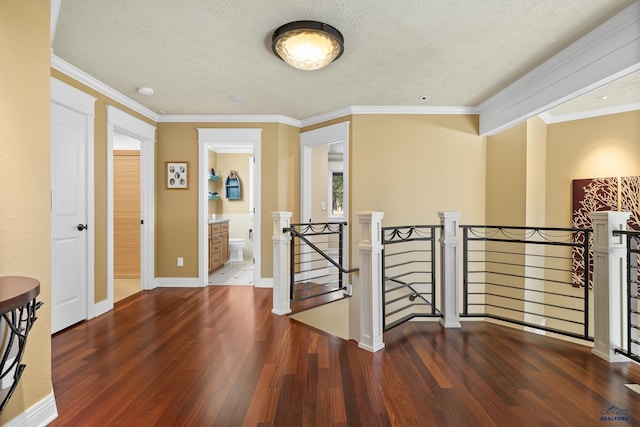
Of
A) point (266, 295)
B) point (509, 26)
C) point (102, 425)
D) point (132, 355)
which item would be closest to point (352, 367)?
point (102, 425)

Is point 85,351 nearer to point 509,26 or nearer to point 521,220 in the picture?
point 509,26

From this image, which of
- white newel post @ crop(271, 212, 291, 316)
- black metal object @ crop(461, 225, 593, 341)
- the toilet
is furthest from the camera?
the toilet

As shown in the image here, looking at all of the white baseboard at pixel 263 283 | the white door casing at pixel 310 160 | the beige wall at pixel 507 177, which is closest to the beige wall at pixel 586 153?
the beige wall at pixel 507 177

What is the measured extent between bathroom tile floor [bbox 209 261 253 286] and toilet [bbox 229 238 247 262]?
29 cm

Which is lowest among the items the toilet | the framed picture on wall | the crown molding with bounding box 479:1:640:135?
the toilet

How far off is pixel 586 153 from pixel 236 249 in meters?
6.02

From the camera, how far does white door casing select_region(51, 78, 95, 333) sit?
275 cm

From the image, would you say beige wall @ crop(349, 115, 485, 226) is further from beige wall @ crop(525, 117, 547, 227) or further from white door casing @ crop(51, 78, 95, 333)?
white door casing @ crop(51, 78, 95, 333)

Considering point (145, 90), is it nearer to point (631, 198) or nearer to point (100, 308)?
point (100, 308)

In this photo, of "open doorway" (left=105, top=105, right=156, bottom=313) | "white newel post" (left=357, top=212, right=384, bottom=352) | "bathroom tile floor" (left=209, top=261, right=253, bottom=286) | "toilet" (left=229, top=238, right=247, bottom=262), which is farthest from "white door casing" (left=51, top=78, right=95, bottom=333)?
"toilet" (left=229, top=238, right=247, bottom=262)

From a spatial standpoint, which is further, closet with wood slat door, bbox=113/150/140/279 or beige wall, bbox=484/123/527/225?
closet with wood slat door, bbox=113/150/140/279

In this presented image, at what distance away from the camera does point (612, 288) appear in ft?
7.11

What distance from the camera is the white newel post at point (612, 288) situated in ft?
7.04

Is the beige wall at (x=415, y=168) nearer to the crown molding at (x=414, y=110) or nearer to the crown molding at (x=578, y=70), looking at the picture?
the crown molding at (x=414, y=110)
